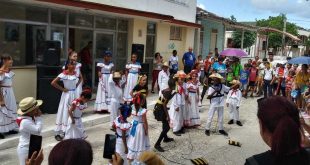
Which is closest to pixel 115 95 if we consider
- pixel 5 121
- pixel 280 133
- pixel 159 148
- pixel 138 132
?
pixel 159 148

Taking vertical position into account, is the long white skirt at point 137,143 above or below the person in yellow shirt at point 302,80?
below

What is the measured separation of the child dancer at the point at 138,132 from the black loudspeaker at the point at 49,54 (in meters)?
4.53

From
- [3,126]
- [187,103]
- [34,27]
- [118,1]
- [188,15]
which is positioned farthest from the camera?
[188,15]

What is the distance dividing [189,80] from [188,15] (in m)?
10.7

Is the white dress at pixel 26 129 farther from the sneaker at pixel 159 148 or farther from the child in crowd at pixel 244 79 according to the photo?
the child in crowd at pixel 244 79

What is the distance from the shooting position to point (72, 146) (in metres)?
2.14

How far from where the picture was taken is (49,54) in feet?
32.9

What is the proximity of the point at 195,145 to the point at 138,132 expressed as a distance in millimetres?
2573

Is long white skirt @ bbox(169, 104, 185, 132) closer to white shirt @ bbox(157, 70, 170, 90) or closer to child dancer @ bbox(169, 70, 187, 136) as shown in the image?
child dancer @ bbox(169, 70, 187, 136)

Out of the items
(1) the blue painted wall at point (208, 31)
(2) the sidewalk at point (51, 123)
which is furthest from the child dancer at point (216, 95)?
(1) the blue painted wall at point (208, 31)

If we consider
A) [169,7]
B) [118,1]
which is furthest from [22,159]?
[169,7]

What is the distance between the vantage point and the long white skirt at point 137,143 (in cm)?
611

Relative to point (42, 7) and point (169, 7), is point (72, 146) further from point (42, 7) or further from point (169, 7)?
point (169, 7)

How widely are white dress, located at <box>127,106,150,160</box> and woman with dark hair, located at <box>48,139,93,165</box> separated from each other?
397 cm
